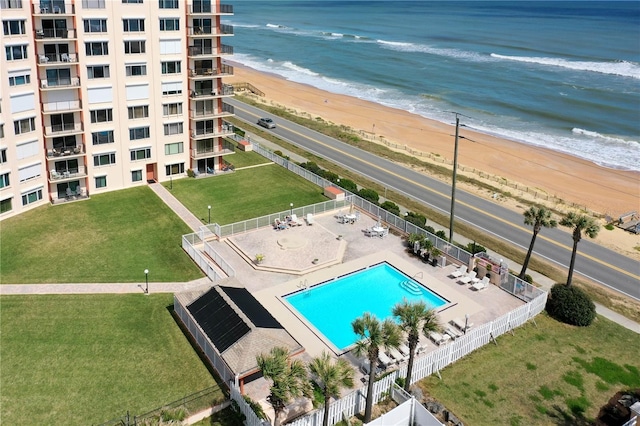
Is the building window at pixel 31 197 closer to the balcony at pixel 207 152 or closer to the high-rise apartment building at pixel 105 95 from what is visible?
the high-rise apartment building at pixel 105 95

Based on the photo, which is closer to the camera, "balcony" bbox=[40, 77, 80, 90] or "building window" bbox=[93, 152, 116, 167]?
"balcony" bbox=[40, 77, 80, 90]

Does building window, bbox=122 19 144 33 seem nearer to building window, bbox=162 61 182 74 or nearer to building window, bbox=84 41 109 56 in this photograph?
building window, bbox=84 41 109 56

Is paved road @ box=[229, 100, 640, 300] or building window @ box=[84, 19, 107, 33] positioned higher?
building window @ box=[84, 19, 107, 33]

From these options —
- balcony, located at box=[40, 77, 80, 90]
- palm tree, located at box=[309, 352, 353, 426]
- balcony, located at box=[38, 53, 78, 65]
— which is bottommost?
palm tree, located at box=[309, 352, 353, 426]

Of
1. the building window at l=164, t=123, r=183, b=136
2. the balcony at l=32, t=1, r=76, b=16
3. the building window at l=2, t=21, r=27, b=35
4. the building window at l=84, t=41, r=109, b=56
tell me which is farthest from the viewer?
the building window at l=164, t=123, r=183, b=136

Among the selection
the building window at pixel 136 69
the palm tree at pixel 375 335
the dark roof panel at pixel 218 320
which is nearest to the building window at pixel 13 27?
the building window at pixel 136 69

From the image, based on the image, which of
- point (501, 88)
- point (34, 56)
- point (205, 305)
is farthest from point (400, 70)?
point (205, 305)

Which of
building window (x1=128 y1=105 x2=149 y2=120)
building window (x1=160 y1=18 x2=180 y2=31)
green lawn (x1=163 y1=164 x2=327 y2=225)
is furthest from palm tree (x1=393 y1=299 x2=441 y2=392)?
building window (x1=160 y1=18 x2=180 y2=31)
